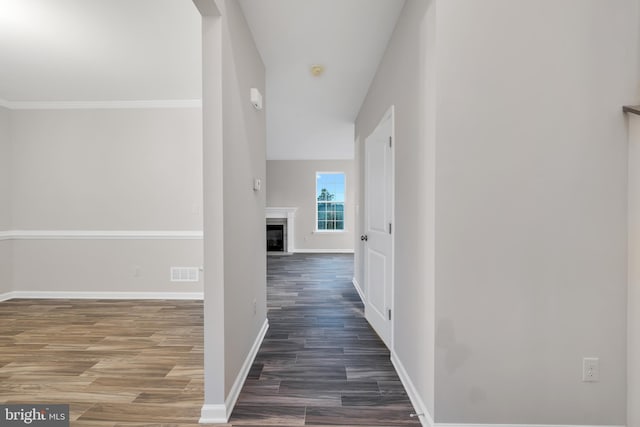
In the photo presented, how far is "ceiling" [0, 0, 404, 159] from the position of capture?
6.83 feet

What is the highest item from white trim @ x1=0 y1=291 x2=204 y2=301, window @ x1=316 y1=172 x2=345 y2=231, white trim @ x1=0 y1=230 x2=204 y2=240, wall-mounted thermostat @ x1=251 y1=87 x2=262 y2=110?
wall-mounted thermostat @ x1=251 y1=87 x2=262 y2=110

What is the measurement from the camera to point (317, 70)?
293 cm

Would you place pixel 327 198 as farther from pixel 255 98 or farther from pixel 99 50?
pixel 99 50

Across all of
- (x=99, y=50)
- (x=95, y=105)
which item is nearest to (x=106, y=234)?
(x=95, y=105)

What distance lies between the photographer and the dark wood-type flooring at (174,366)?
1.76 meters

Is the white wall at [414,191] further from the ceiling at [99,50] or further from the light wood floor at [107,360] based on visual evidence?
the ceiling at [99,50]

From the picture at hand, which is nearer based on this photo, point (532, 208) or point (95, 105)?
point (532, 208)

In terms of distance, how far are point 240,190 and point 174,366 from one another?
145 cm

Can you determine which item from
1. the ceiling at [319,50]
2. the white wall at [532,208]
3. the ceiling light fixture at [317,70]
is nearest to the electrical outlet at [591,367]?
the white wall at [532,208]

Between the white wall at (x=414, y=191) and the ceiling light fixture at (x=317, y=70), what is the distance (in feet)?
2.35

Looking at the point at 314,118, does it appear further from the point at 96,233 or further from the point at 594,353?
the point at 594,353

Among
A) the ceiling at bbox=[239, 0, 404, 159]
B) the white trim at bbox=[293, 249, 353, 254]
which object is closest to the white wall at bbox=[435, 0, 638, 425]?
the ceiling at bbox=[239, 0, 404, 159]

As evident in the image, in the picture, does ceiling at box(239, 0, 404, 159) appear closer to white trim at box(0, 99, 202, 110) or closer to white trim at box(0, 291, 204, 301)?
white trim at box(0, 99, 202, 110)

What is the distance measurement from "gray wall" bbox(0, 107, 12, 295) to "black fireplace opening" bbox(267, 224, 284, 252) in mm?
4950
